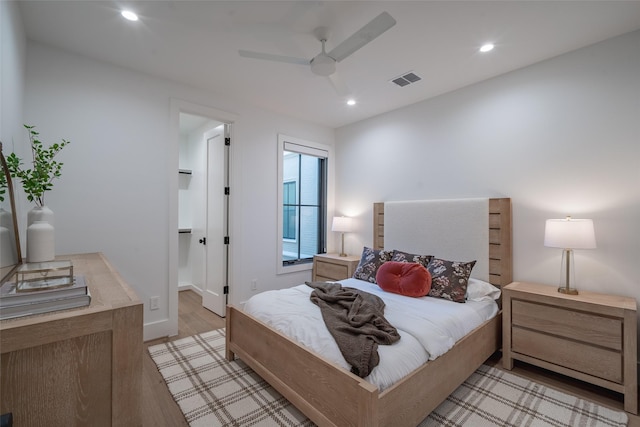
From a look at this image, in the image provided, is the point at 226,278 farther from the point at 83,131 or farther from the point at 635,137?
the point at 635,137

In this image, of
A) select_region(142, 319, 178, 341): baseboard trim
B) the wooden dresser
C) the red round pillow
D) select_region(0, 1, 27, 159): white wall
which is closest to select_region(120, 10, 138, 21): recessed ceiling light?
select_region(0, 1, 27, 159): white wall

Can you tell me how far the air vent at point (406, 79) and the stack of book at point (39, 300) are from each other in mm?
3050

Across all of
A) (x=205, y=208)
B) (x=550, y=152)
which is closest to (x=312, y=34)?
(x=550, y=152)

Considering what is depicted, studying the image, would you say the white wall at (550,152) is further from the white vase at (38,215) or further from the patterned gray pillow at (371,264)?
the white vase at (38,215)

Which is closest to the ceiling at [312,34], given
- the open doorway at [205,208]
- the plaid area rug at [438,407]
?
the open doorway at [205,208]

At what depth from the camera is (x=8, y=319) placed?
85cm

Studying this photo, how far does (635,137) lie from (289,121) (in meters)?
3.56

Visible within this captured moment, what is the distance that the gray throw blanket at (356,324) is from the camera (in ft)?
5.16

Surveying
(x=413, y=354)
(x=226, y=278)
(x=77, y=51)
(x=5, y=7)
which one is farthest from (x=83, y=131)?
(x=413, y=354)

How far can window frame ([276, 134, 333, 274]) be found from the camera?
13.1 feet

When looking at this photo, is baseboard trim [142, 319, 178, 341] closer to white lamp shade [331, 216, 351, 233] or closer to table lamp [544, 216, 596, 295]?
white lamp shade [331, 216, 351, 233]

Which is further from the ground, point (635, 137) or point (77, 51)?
point (77, 51)

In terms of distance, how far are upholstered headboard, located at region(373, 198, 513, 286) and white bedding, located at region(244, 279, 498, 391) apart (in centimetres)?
43

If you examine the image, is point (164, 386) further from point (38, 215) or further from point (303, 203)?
point (303, 203)
